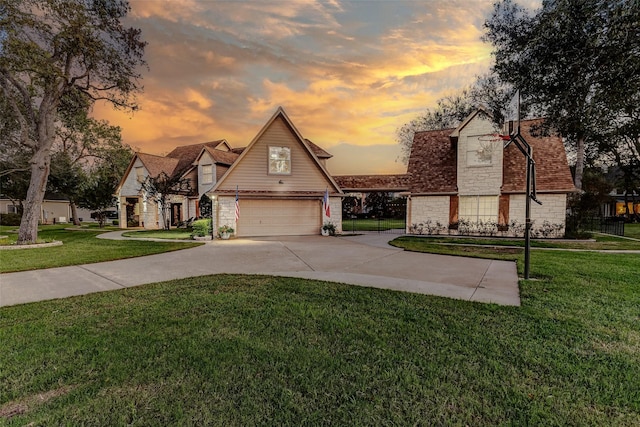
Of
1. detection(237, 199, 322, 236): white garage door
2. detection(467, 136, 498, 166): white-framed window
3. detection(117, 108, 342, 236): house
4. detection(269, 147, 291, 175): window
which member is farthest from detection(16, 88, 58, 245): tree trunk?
detection(467, 136, 498, 166): white-framed window

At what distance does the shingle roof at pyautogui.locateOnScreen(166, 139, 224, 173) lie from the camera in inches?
1017

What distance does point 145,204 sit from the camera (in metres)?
26.2

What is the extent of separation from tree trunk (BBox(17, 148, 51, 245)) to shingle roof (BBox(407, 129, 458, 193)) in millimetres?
19282

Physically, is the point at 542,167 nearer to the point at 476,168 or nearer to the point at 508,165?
the point at 508,165

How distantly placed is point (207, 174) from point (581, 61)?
20026mm

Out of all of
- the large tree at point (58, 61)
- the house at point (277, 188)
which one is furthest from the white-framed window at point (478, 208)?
the large tree at point (58, 61)

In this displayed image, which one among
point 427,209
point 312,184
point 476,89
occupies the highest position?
point 476,89

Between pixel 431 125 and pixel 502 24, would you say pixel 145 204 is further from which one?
pixel 431 125

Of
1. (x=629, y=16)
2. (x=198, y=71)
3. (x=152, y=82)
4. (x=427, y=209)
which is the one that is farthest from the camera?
(x=427, y=209)

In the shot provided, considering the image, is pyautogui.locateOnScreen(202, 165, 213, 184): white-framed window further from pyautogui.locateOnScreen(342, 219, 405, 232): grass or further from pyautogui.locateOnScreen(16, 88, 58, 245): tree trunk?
pyautogui.locateOnScreen(342, 219, 405, 232): grass

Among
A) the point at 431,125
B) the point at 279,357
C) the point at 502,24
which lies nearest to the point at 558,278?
the point at 279,357

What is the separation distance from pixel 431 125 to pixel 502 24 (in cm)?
2027

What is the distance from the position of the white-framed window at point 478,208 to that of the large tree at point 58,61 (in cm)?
1885

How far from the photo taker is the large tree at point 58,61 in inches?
508
